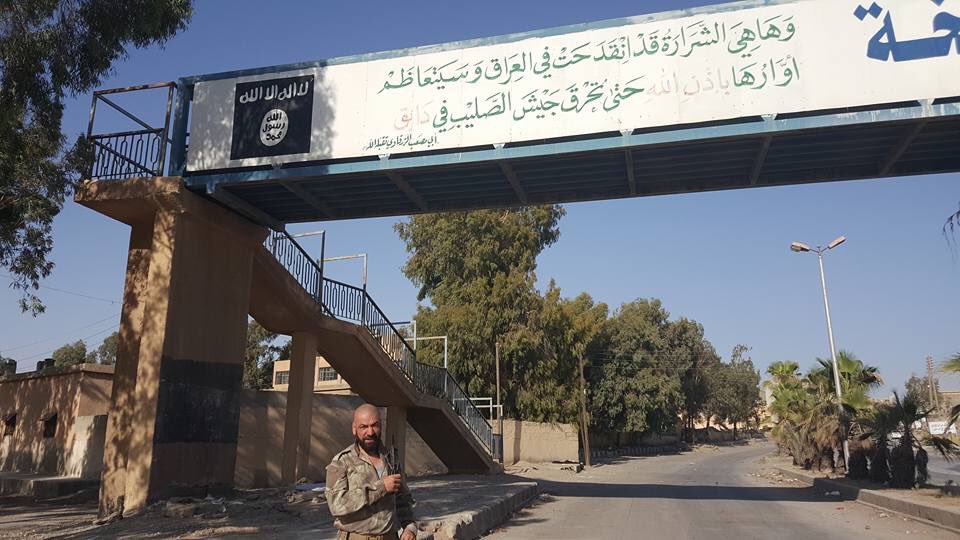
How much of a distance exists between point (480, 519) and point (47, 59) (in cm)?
1000

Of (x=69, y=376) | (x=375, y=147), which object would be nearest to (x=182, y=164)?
(x=375, y=147)

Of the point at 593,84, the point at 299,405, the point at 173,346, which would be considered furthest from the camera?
the point at 299,405

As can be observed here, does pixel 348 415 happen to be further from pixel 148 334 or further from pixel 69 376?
pixel 148 334

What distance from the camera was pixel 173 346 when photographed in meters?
11.6

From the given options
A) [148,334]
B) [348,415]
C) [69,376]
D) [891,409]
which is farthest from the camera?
[348,415]

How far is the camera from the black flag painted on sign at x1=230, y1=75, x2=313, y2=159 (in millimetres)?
12703

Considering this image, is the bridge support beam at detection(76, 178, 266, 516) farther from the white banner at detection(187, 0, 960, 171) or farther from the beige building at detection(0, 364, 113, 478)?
the beige building at detection(0, 364, 113, 478)

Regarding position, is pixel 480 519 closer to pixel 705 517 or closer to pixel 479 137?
pixel 705 517

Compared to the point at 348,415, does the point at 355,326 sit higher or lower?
higher

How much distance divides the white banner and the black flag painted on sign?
0.02 meters

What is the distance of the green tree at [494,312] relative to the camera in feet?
117

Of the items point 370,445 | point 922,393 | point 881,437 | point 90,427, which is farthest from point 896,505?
point 922,393

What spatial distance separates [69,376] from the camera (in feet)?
59.5

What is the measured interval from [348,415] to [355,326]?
4.92 m
